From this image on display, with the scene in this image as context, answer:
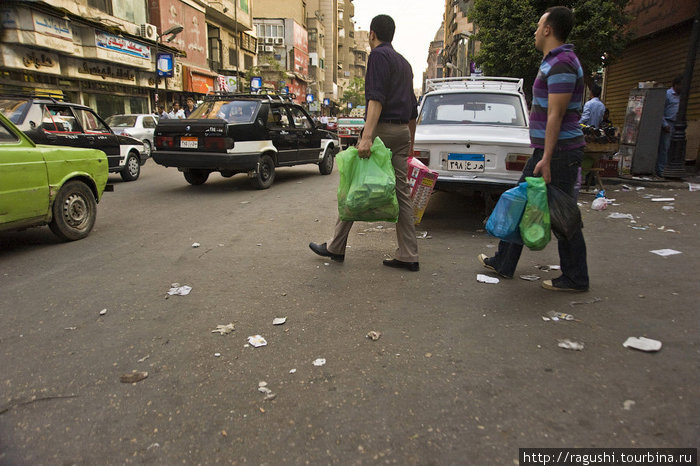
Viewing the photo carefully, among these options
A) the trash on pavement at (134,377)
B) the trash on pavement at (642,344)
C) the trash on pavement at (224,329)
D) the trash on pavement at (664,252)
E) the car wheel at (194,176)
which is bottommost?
the trash on pavement at (134,377)

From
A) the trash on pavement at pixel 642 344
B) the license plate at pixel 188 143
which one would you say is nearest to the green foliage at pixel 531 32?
the license plate at pixel 188 143

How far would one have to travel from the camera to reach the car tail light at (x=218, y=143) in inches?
349

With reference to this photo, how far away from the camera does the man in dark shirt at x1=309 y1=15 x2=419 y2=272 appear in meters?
3.96

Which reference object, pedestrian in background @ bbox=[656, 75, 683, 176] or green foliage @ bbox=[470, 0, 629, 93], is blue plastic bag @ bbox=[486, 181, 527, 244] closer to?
pedestrian in background @ bbox=[656, 75, 683, 176]

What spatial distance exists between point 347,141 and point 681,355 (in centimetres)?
1830

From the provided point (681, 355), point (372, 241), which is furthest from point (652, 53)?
point (681, 355)

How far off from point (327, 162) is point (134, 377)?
10.7 m

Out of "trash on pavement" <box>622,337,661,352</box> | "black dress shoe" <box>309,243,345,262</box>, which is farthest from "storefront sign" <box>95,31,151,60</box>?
"trash on pavement" <box>622,337,661,352</box>

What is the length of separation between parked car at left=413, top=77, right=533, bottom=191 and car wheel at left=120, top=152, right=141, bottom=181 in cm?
742

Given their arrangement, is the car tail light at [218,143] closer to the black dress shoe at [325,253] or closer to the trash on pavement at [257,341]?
the black dress shoe at [325,253]

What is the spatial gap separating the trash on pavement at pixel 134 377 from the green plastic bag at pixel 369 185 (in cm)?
201

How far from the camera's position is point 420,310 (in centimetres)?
348

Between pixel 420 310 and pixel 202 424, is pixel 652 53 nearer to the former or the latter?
pixel 420 310

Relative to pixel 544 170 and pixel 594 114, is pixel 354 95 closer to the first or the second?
pixel 594 114
